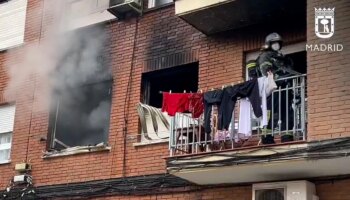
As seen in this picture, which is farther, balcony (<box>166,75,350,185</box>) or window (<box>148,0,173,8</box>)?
window (<box>148,0,173,8</box>)

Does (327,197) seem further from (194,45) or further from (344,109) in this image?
(194,45)

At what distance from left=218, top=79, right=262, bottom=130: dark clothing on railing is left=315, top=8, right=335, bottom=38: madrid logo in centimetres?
110

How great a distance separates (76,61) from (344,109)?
20.7 feet

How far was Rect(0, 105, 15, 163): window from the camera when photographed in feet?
43.7

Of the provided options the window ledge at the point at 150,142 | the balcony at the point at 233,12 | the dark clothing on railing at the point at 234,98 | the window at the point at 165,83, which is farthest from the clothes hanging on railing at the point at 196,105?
the window at the point at 165,83

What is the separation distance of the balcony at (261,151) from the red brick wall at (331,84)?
19 cm

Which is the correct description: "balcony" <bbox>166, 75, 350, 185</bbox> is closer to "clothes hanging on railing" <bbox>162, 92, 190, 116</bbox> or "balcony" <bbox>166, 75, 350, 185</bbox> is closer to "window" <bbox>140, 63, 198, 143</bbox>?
"clothes hanging on railing" <bbox>162, 92, 190, 116</bbox>

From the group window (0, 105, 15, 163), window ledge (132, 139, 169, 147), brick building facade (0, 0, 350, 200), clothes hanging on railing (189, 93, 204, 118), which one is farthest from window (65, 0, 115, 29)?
clothes hanging on railing (189, 93, 204, 118)

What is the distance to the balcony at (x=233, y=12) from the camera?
32.2 ft

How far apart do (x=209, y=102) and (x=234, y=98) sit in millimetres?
422

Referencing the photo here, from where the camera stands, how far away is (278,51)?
9352mm

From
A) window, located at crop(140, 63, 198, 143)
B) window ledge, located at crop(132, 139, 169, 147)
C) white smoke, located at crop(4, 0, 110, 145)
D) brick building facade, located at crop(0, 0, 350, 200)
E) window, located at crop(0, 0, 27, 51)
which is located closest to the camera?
brick building facade, located at crop(0, 0, 350, 200)

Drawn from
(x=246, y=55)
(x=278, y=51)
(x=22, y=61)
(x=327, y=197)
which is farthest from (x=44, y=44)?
(x=327, y=197)

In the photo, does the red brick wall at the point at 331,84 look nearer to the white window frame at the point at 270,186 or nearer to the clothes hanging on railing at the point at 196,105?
the white window frame at the point at 270,186
